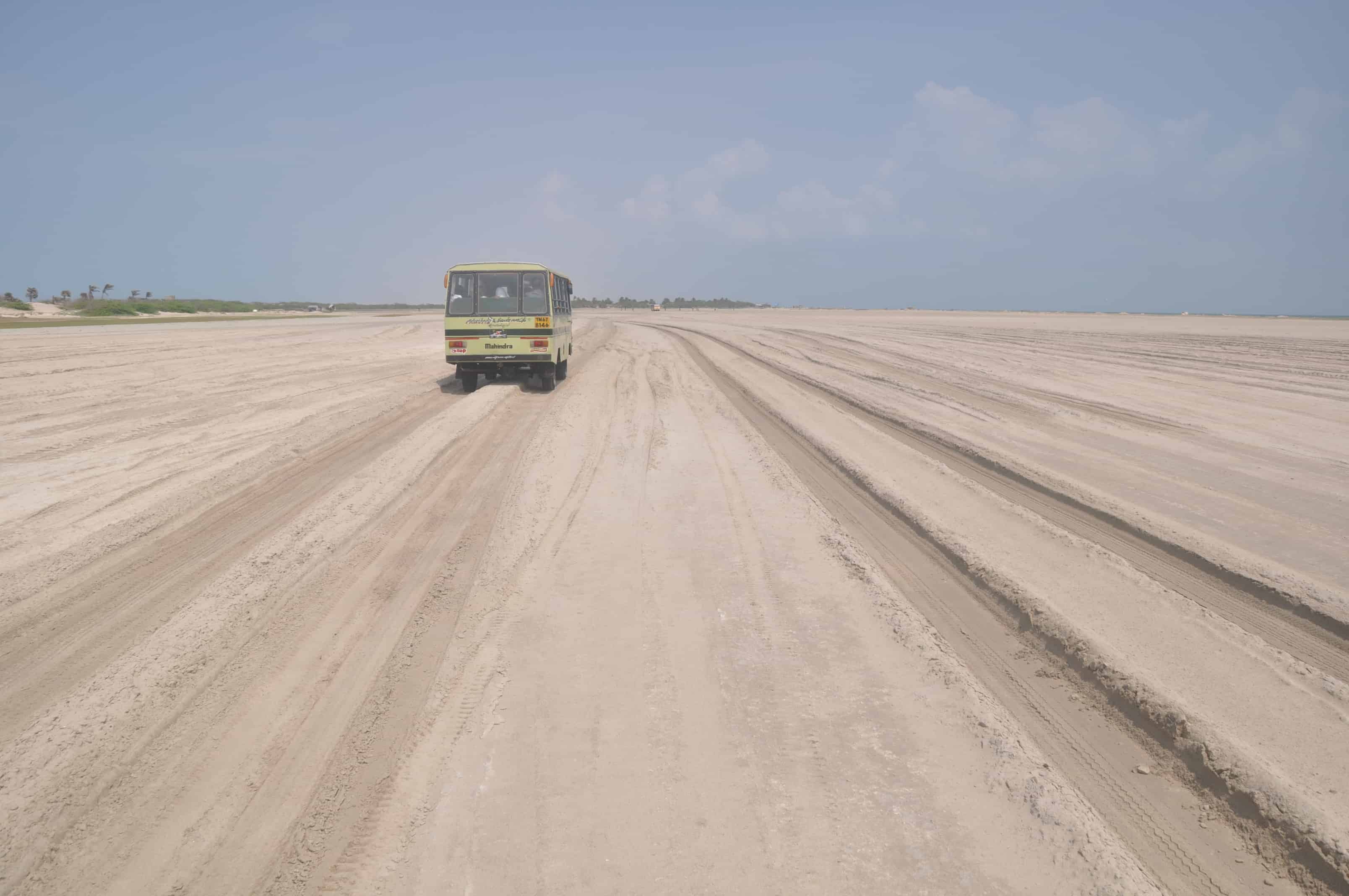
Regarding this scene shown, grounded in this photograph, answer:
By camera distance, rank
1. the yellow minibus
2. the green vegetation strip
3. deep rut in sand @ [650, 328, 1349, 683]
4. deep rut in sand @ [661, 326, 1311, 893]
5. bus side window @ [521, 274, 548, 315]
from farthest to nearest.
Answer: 1. the green vegetation strip
2. bus side window @ [521, 274, 548, 315]
3. the yellow minibus
4. deep rut in sand @ [650, 328, 1349, 683]
5. deep rut in sand @ [661, 326, 1311, 893]

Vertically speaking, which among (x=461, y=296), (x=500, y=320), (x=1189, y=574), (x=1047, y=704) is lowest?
(x=1047, y=704)

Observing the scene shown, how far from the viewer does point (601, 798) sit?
3197 mm

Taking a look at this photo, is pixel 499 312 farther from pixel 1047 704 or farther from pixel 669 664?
pixel 1047 704

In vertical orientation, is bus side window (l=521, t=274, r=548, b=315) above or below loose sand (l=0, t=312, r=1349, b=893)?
above

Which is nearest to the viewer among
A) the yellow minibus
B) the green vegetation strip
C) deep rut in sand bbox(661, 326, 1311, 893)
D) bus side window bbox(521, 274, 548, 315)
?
deep rut in sand bbox(661, 326, 1311, 893)

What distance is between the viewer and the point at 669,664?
431cm

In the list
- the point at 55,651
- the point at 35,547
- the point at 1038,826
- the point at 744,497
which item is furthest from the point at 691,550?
the point at 35,547

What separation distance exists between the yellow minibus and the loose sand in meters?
5.27

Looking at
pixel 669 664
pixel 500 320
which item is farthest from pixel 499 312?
pixel 669 664

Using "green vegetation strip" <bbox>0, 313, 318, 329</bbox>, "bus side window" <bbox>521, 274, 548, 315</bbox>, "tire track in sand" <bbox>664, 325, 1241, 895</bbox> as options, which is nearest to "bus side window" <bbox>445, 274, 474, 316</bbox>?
"bus side window" <bbox>521, 274, 548, 315</bbox>

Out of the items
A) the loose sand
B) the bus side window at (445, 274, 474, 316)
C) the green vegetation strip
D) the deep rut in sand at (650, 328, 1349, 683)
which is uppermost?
the bus side window at (445, 274, 474, 316)

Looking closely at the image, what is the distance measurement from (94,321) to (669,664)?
155 feet

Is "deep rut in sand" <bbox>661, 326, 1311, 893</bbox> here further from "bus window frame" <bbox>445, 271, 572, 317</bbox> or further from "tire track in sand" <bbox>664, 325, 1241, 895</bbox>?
"bus window frame" <bbox>445, 271, 572, 317</bbox>

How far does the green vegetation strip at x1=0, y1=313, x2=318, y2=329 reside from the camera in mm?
33531
